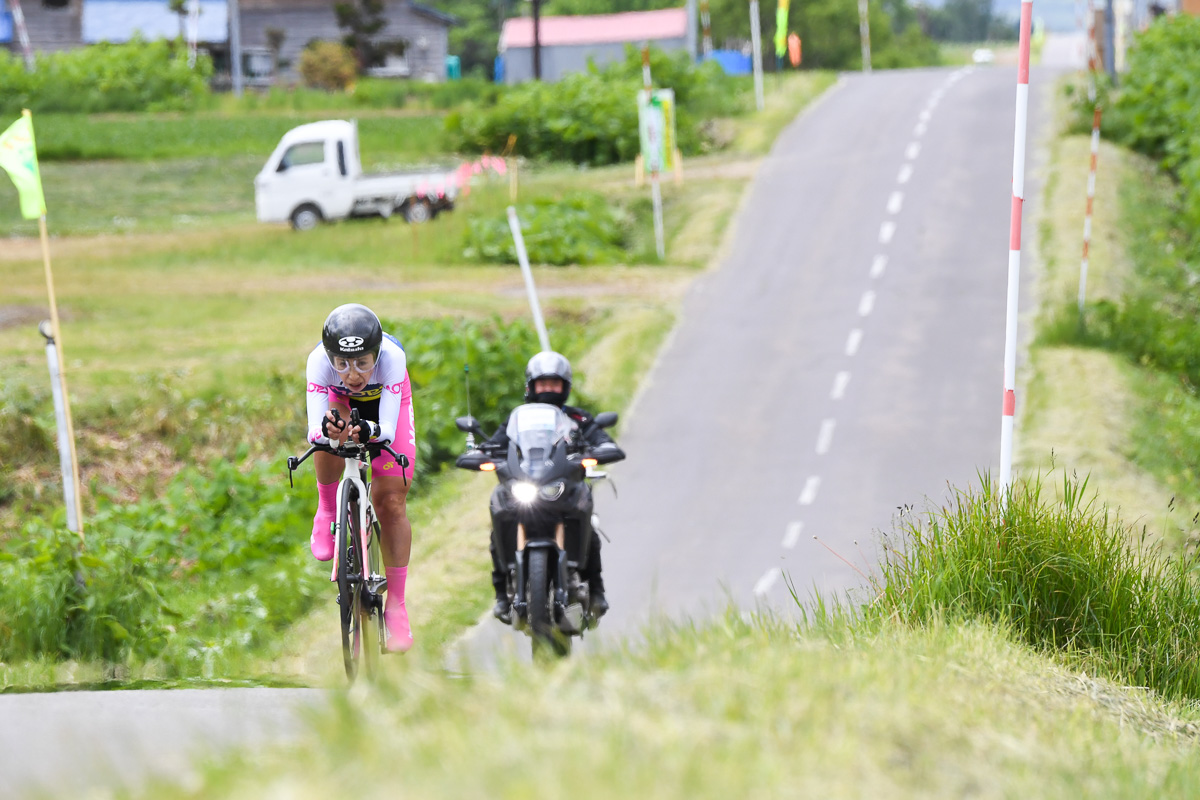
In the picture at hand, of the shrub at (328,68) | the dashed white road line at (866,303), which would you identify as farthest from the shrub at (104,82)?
the dashed white road line at (866,303)

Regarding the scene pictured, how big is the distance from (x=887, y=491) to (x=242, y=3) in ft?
208

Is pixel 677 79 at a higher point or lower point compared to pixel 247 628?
higher

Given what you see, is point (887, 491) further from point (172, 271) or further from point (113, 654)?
point (172, 271)

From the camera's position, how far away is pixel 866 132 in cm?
3444

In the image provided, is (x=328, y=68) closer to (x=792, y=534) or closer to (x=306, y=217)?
(x=306, y=217)

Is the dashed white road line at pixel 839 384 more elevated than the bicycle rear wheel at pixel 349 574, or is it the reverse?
the bicycle rear wheel at pixel 349 574

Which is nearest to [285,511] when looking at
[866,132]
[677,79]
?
[866,132]

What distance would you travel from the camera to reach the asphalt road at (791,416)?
21.2ft

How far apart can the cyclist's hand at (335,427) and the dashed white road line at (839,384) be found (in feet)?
39.5

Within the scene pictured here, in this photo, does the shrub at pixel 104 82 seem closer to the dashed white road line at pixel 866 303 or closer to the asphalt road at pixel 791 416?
the asphalt road at pixel 791 416

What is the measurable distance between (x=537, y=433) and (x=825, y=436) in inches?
360

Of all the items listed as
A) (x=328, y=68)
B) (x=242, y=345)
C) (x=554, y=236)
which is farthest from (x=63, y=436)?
(x=328, y=68)

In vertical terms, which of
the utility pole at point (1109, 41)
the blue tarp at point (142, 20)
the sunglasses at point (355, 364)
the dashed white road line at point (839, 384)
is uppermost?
the blue tarp at point (142, 20)

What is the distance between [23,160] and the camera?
11914 mm
